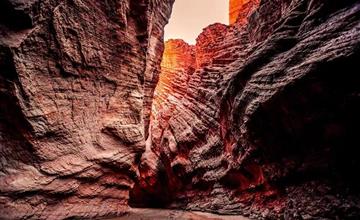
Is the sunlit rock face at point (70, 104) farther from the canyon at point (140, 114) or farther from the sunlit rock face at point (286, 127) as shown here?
the sunlit rock face at point (286, 127)

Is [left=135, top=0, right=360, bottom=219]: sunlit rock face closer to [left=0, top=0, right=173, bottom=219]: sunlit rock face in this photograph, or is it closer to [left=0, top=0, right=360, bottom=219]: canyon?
[left=0, top=0, right=360, bottom=219]: canyon

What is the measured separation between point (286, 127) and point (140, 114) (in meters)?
5.94

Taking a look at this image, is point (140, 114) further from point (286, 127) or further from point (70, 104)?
point (286, 127)

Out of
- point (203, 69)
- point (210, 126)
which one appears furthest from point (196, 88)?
point (210, 126)

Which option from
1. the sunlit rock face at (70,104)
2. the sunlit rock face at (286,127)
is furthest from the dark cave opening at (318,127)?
the sunlit rock face at (70,104)

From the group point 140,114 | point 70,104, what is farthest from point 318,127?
point 70,104

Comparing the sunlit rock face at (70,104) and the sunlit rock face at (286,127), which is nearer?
the sunlit rock face at (286,127)

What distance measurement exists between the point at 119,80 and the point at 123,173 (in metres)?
4.00

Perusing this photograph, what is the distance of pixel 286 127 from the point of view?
22.9 feet

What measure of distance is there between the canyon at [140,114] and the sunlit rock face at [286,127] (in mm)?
37

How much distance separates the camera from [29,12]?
6.26 metres

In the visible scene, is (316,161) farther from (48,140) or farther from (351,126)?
(48,140)

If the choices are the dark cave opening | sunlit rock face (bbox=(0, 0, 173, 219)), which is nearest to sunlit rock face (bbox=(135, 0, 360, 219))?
the dark cave opening

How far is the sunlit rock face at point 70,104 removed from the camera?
6285 mm
